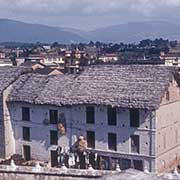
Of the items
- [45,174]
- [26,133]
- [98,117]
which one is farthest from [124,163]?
[26,133]

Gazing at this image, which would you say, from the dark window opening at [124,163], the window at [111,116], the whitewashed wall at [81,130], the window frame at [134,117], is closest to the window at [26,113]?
the whitewashed wall at [81,130]

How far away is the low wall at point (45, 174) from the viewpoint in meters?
31.0

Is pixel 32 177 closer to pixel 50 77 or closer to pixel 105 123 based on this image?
pixel 105 123

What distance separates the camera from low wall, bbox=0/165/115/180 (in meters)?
31.0

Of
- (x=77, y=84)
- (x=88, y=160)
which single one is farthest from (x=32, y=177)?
(x=77, y=84)

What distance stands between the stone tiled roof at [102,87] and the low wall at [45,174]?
22.9 ft

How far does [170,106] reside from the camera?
37969mm

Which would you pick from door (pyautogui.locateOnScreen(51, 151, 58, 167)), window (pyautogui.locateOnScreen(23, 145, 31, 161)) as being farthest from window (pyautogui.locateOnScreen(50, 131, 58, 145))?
window (pyautogui.locateOnScreen(23, 145, 31, 161))

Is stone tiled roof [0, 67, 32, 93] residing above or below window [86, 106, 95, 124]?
above

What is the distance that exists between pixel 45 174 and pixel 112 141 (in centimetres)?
745

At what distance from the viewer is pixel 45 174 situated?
32.0 metres

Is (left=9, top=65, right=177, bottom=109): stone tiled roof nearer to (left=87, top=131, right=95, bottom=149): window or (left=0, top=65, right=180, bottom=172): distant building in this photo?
(left=0, top=65, right=180, bottom=172): distant building

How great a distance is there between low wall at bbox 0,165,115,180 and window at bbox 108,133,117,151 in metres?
6.92

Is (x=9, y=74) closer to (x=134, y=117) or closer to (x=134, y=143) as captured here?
(x=134, y=117)
